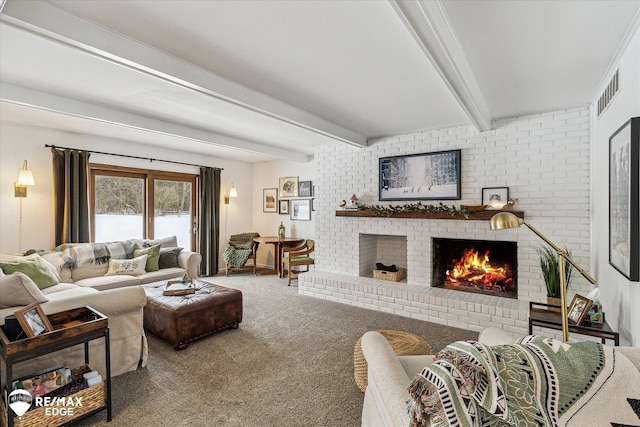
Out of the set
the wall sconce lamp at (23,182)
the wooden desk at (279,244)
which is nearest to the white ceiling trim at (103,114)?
the wall sconce lamp at (23,182)

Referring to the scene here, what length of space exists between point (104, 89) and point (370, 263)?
13.3 feet

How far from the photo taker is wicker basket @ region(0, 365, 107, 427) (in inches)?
65.7

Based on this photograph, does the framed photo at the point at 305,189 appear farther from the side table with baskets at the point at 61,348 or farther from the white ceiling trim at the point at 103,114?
the side table with baskets at the point at 61,348

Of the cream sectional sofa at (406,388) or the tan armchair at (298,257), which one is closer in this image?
the cream sectional sofa at (406,388)

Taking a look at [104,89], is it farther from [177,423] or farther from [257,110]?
[177,423]

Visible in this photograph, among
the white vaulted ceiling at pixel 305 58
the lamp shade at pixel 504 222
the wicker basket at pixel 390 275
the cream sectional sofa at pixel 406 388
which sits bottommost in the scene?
the wicker basket at pixel 390 275

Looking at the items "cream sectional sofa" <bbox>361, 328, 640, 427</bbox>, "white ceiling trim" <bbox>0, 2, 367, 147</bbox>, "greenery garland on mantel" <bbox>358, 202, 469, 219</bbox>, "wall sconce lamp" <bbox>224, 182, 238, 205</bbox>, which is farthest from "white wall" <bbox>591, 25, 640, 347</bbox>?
"wall sconce lamp" <bbox>224, 182, 238, 205</bbox>

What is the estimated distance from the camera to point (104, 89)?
2875mm

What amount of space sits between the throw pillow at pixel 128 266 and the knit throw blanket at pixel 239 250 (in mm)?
1890

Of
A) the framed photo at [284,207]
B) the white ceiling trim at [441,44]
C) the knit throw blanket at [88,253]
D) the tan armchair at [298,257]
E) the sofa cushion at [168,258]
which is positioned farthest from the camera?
the framed photo at [284,207]

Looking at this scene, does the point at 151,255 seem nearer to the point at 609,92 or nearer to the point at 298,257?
the point at 298,257

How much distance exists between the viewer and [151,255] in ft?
14.9

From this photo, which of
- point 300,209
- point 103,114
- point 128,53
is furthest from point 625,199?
point 300,209

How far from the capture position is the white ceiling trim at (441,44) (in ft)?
5.11
